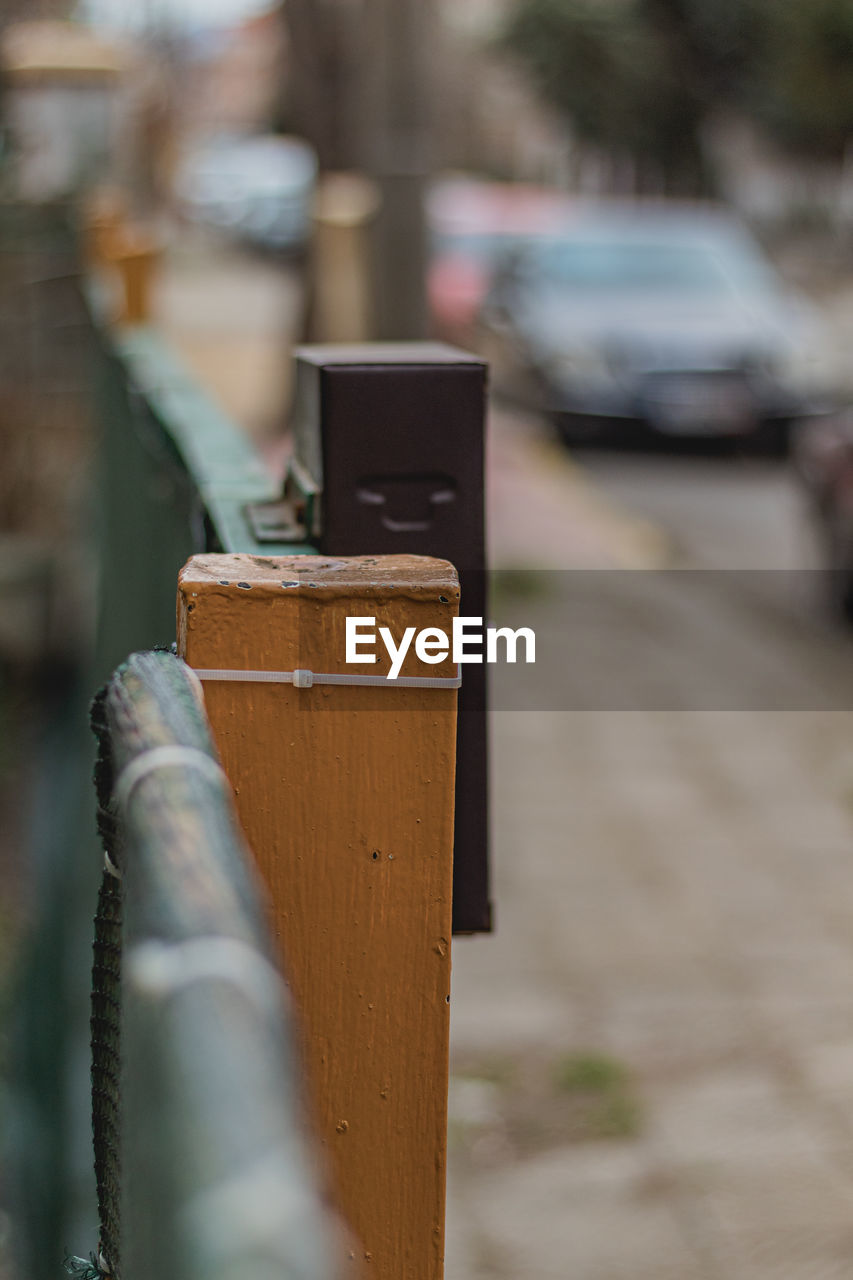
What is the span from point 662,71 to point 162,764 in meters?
50.2

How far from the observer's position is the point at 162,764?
3.38ft

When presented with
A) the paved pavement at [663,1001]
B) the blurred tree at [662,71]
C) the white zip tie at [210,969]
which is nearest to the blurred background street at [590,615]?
the paved pavement at [663,1001]

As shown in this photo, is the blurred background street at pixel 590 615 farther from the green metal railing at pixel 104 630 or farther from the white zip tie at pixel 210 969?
the white zip tie at pixel 210 969

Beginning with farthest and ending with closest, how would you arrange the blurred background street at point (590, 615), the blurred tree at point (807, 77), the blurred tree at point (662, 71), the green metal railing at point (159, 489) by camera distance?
1. the blurred tree at point (662, 71)
2. the blurred tree at point (807, 77)
3. the blurred background street at point (590, 615)
4. the green metal railing at point (159, 489)

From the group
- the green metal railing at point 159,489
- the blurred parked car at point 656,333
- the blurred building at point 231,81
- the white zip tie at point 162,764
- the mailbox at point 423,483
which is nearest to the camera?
the white zip tie at point 162,764

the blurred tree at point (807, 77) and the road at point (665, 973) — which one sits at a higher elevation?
the blurred tree at point (807, 77)

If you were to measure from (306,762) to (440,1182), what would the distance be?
413 millimetres

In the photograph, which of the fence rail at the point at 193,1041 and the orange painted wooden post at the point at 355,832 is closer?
the fence rail at the point at 193,1041

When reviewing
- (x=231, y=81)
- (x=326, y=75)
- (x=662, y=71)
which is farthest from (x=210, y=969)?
(x=231, y=81)

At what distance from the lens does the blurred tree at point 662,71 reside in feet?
152

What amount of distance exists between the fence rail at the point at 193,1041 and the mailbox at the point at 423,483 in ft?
2.32

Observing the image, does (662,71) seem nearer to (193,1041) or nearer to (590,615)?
(590,615)

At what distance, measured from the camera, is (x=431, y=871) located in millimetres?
1432

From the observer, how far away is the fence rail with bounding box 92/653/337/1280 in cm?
67
